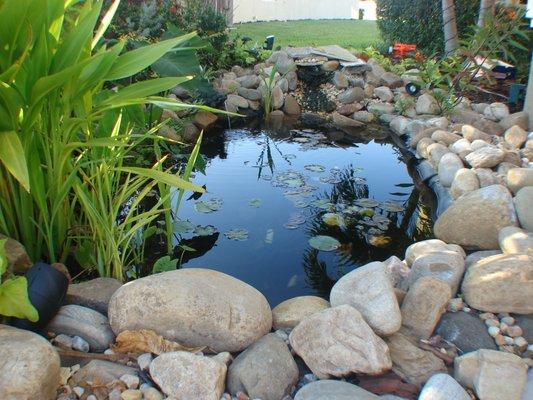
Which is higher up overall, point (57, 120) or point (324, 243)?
point (57, 120)

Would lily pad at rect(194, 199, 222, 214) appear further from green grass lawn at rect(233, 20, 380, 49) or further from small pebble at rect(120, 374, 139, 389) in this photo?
green grass lawn at rect(233, 20, 380, 49)

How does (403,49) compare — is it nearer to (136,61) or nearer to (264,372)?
(136,61)

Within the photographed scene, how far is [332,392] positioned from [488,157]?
2.68 metres

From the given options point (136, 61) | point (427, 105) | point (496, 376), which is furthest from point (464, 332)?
point (427, 105)

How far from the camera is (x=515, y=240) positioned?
2.33 metres

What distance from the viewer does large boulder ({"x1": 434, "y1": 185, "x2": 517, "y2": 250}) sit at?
2.65m

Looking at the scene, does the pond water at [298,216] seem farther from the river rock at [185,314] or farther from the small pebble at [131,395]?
the small pebble at [131,395]

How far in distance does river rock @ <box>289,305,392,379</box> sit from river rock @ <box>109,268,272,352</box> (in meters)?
0.21

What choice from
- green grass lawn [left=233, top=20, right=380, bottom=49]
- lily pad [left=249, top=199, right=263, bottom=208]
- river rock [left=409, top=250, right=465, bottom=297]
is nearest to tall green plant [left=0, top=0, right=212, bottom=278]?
river rock [left=409, top=250, right=465, bottom=297]

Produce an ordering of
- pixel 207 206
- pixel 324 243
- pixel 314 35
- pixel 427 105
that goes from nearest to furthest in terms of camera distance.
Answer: pixel 324 243
pixel 207 206
pixel 427 105
pixel 314 35

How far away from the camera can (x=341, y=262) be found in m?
2.94

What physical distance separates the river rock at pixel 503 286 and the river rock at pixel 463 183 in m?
1.35

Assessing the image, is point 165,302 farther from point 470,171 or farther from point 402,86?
point 402,86

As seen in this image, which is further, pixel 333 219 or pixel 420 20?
pixel 420 20
